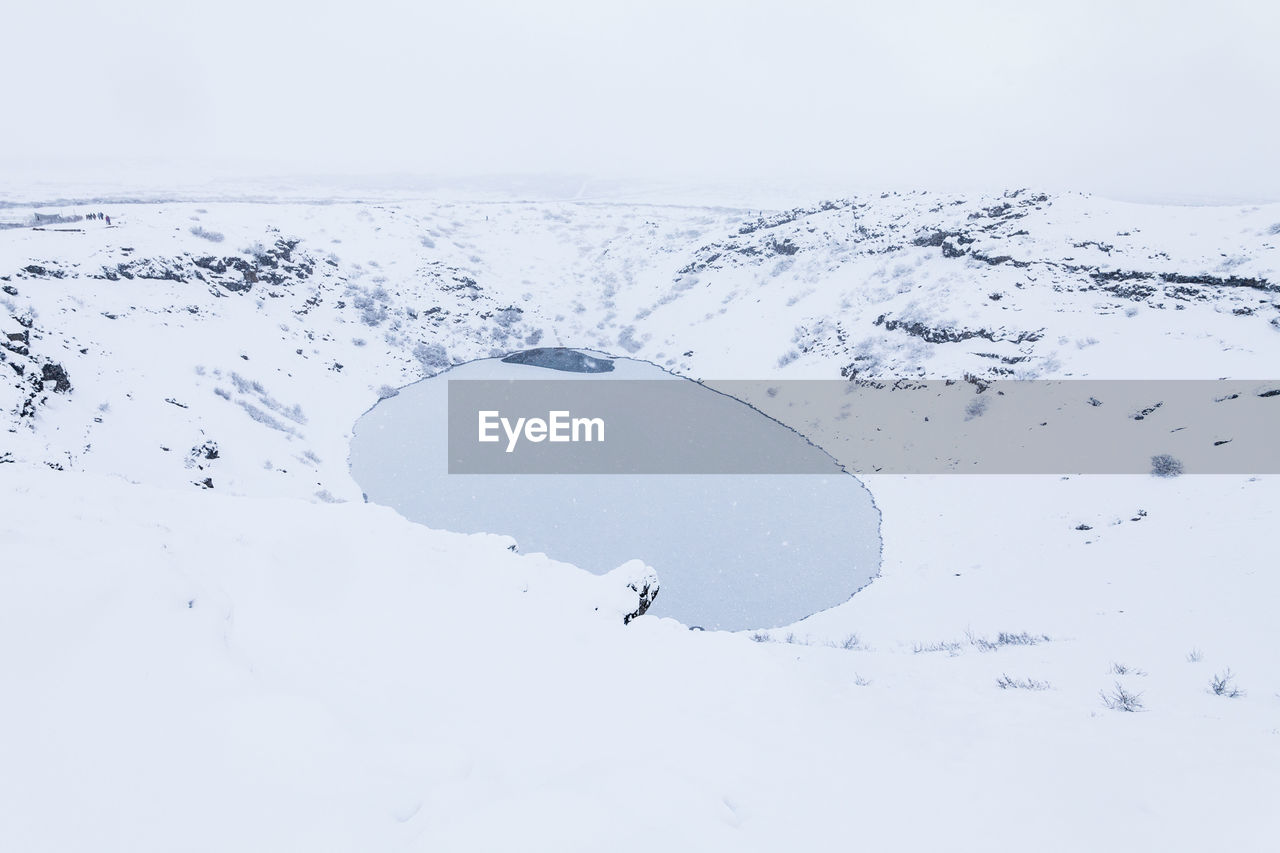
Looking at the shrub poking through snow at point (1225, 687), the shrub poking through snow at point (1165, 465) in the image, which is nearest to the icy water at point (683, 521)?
the shrub poking through snow at point (1165, 465)

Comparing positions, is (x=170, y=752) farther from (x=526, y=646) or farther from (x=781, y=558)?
(x=781, y=558)

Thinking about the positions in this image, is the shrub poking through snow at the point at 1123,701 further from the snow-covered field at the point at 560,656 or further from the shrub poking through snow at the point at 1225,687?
the shrub poking through snow at the point at 1225,687

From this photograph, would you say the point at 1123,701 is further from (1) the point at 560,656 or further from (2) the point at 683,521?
(2) the point at 683,521

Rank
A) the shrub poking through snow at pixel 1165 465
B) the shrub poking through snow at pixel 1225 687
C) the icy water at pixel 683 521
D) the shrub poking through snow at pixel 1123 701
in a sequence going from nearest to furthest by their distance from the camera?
1. the shrub poking through snow at pixel 1123 701
2. the shrub poking through snow at pixel 1225 687
3. the shrub poking through snow at pixel 1165 465
4. the icy water at pixel 683 521

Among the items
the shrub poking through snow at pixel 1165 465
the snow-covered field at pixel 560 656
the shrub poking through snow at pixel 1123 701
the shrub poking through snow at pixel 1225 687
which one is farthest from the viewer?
the shrub poking through snow at pixel 1165 465

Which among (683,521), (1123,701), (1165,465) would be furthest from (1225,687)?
(683,521)

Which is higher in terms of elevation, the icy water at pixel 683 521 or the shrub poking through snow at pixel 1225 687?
the shrub poking through snow at pixel 1225 687
